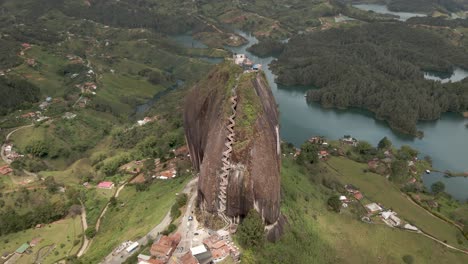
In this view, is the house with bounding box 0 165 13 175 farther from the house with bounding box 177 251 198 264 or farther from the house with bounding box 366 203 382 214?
the house with bounding box 366 203 382 214

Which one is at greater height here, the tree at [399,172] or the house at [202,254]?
the house at [202,254]

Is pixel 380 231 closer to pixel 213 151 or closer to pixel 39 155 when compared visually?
pixel 213 151

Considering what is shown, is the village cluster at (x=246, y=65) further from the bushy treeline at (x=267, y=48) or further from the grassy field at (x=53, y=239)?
the bushy treeline at (x=267, y=48)

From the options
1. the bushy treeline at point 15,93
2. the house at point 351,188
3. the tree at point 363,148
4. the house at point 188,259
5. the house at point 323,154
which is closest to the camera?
the house at point 188,259

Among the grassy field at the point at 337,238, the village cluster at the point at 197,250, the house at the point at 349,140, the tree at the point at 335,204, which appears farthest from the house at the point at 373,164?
the village cluster at the point at 197,250

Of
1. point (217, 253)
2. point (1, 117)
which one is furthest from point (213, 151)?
point (1, 117)

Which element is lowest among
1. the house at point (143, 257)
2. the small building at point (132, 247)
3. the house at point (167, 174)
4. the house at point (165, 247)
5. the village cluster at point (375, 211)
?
the village cluster at point (375, 211)

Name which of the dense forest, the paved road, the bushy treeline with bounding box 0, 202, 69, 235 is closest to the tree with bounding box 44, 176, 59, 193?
the bushy treeline with bounding box 0, 202, 69, 235
